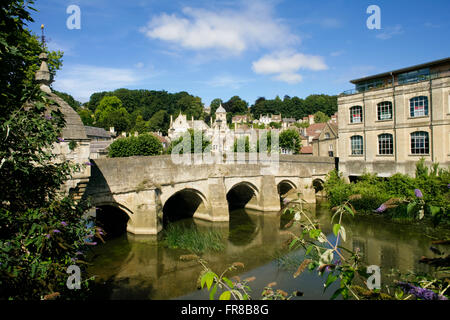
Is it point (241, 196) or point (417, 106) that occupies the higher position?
point (417, 106)

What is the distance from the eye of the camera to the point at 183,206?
24.3 m

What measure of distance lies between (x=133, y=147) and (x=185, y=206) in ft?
45.7

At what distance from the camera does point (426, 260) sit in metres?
2.76

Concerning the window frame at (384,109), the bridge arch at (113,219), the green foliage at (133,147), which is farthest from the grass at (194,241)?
the green foliage at (133,147)

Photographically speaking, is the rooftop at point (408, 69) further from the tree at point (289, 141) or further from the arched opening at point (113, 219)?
the arched opening at point (113, 219)

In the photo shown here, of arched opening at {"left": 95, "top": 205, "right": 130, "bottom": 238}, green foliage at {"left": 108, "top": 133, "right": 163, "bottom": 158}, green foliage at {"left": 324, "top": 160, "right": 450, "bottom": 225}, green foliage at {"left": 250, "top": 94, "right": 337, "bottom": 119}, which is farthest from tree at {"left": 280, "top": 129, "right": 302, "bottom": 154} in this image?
green foliage at {"left": 250, "top": 94, "right": 337, "bottom": 119}

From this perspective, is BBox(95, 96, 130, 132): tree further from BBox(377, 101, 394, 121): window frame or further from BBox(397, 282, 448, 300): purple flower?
BBox(397, 282, 448, 300): purple flower

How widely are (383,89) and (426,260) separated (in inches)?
1004

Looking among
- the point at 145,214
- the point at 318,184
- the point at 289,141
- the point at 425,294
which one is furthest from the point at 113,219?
the point at 289,141

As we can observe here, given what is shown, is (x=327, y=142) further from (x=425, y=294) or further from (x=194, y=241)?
(x=425, y=294)

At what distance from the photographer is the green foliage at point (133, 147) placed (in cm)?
3396

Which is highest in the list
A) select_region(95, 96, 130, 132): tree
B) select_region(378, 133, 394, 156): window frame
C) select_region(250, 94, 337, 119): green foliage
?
select_region(250, 94, 337, 119): green foliage

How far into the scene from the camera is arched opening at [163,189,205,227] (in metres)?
22.5
